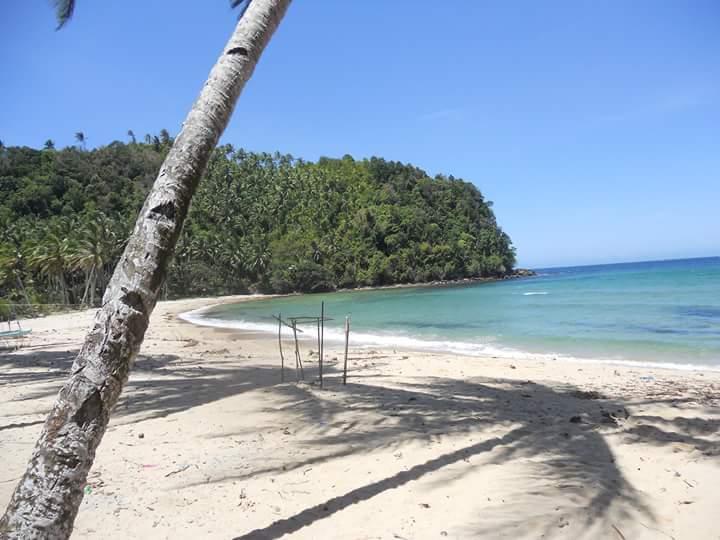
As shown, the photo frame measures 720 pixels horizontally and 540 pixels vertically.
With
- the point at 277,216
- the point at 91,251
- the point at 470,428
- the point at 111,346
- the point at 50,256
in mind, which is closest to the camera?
the point at 111,346

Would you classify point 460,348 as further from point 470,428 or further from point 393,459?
point 393,459

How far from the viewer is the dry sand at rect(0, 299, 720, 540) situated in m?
3.50

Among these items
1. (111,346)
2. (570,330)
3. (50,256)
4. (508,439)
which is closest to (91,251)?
(50,256)

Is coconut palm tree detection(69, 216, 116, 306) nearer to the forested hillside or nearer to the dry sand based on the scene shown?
the forested hillside

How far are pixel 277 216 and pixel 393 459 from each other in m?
78.4

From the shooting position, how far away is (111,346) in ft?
7.88

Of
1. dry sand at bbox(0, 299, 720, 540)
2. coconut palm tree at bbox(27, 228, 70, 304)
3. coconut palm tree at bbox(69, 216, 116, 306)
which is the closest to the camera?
dry sand at bbox(0, 299, 720, 540)

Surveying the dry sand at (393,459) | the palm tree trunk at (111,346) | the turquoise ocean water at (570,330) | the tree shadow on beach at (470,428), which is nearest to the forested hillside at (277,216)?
the turquoise ocean water at (570,330)

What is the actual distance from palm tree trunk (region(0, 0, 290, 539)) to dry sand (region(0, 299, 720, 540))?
4.56 feet

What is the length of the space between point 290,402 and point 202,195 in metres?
76.4

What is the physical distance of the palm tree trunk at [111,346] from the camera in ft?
7.14

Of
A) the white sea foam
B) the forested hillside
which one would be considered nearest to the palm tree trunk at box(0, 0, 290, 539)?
the white sea foam

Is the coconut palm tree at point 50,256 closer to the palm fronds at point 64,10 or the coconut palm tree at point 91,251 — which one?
the coconut palm tree at point 91,251

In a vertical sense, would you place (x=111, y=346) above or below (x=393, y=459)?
above
